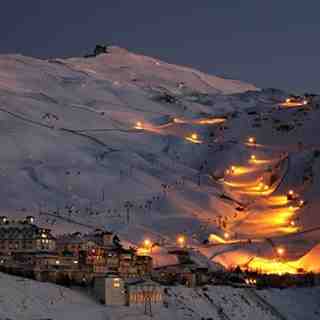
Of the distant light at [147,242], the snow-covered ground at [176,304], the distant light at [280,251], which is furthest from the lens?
the distant light at [280,251]

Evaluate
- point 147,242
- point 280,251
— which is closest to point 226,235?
point 280,251

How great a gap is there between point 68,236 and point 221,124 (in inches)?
2326

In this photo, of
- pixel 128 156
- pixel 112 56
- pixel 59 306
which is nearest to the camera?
pixel 59 306

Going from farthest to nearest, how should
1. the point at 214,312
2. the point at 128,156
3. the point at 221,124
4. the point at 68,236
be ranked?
1. the point at 221,124
2. the point at 128,156
3. the point at 68,236
4. the point at 214,312

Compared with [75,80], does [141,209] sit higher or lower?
lower

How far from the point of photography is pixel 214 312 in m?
45.7

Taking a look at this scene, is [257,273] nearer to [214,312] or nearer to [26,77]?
[214,312]

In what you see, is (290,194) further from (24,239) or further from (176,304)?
(176,304)

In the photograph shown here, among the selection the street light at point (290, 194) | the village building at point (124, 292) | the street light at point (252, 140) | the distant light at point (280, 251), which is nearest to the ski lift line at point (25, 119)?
the street light at point (252, 140)

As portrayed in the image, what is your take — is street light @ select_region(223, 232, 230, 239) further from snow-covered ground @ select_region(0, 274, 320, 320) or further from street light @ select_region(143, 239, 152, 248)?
snow-covered ground @ select_region(0, 274, 320, 320)

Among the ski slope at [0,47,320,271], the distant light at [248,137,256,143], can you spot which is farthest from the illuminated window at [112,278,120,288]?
the distant light at [248,137,256,143]

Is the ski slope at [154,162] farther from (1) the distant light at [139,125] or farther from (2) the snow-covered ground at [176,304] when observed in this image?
(2) the snow-covered ground at [176,304]

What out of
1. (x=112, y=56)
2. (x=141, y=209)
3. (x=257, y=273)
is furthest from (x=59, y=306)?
(x=112, y=56)

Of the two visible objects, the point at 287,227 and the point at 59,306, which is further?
the point at 287,227
